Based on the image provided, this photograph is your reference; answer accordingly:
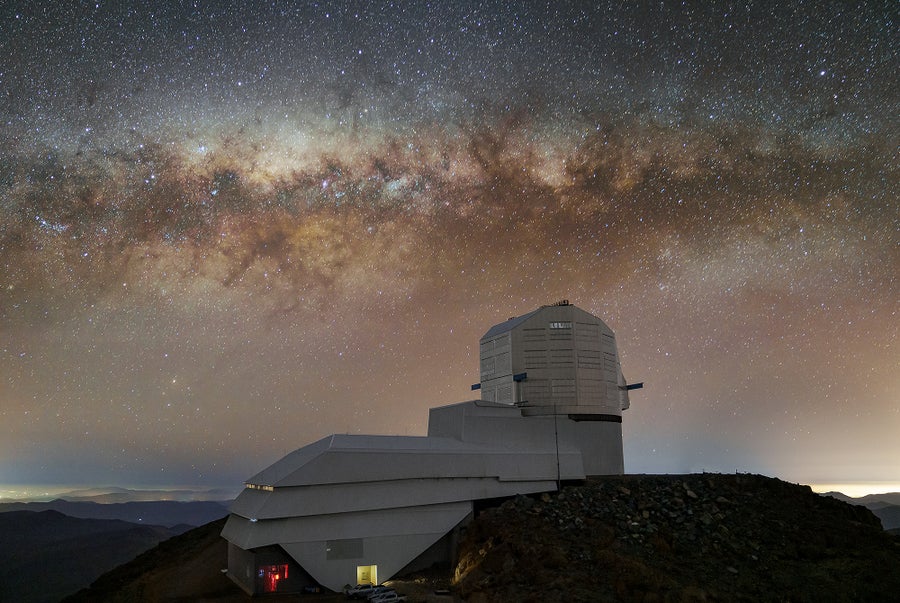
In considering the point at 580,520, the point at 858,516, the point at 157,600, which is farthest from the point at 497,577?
the point at 858,516

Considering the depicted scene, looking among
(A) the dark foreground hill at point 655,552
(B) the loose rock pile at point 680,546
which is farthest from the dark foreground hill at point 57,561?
(B) the loose rock pile at point 680,546

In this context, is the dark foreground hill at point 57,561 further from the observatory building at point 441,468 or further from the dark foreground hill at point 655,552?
the observatory building at point 441,468

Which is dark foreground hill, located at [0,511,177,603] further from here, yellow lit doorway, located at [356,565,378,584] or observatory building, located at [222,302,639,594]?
yellow lit doorway, located at [356,565,378,584]

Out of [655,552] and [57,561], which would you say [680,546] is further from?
[57,561]

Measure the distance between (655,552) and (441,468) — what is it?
508 inches

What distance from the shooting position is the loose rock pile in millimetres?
25234

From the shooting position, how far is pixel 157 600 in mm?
31109

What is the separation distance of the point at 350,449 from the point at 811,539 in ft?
83.8

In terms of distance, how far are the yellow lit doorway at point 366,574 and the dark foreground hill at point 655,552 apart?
5.15 ft

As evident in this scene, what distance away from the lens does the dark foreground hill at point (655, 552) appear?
25.4 m

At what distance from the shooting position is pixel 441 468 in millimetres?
35406

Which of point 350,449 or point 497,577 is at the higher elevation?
point 350,449

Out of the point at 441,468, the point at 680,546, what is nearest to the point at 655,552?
the point at 680,546

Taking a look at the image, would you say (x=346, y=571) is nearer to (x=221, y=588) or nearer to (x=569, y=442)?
(x=221, y=588)
